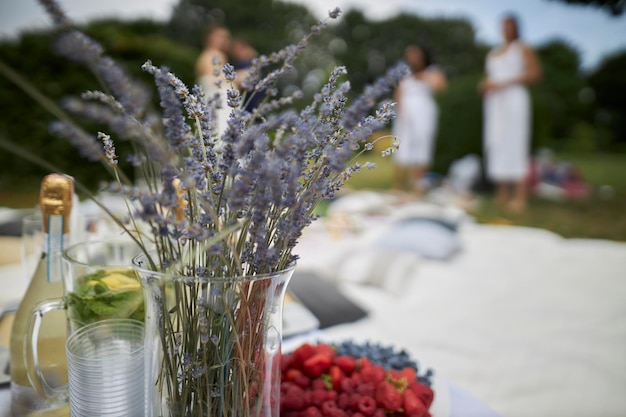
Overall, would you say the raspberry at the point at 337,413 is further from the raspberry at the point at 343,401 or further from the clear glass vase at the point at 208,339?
the clear glass vase at the point at 208,339

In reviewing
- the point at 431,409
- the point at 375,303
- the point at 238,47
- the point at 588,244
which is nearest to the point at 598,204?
the point at 588,244

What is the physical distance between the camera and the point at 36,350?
63 cm

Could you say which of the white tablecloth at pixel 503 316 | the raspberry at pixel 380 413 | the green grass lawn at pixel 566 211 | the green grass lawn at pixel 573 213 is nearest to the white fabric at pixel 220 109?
the raspberry at pixel 380 413

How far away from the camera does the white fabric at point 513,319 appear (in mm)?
1182

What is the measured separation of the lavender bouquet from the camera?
436 mm

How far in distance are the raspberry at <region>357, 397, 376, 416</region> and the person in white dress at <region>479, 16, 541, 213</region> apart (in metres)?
5.13

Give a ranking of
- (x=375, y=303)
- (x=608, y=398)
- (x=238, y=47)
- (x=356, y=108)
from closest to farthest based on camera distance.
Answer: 1. (x=356, y=108)
2. (x=608, y=398)
3. (x=375, y=303)
4. (x=238, y=47)

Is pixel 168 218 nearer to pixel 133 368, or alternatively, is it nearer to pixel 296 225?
pixel 296 225

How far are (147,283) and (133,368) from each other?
153 millimetres

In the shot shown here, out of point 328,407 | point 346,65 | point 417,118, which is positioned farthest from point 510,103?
point 328,407

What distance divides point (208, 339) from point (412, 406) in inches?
13.0

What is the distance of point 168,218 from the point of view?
1.45ft

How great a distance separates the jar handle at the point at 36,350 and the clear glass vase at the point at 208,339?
A: 0.22m

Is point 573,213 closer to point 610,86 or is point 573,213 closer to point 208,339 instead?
point 208,339
